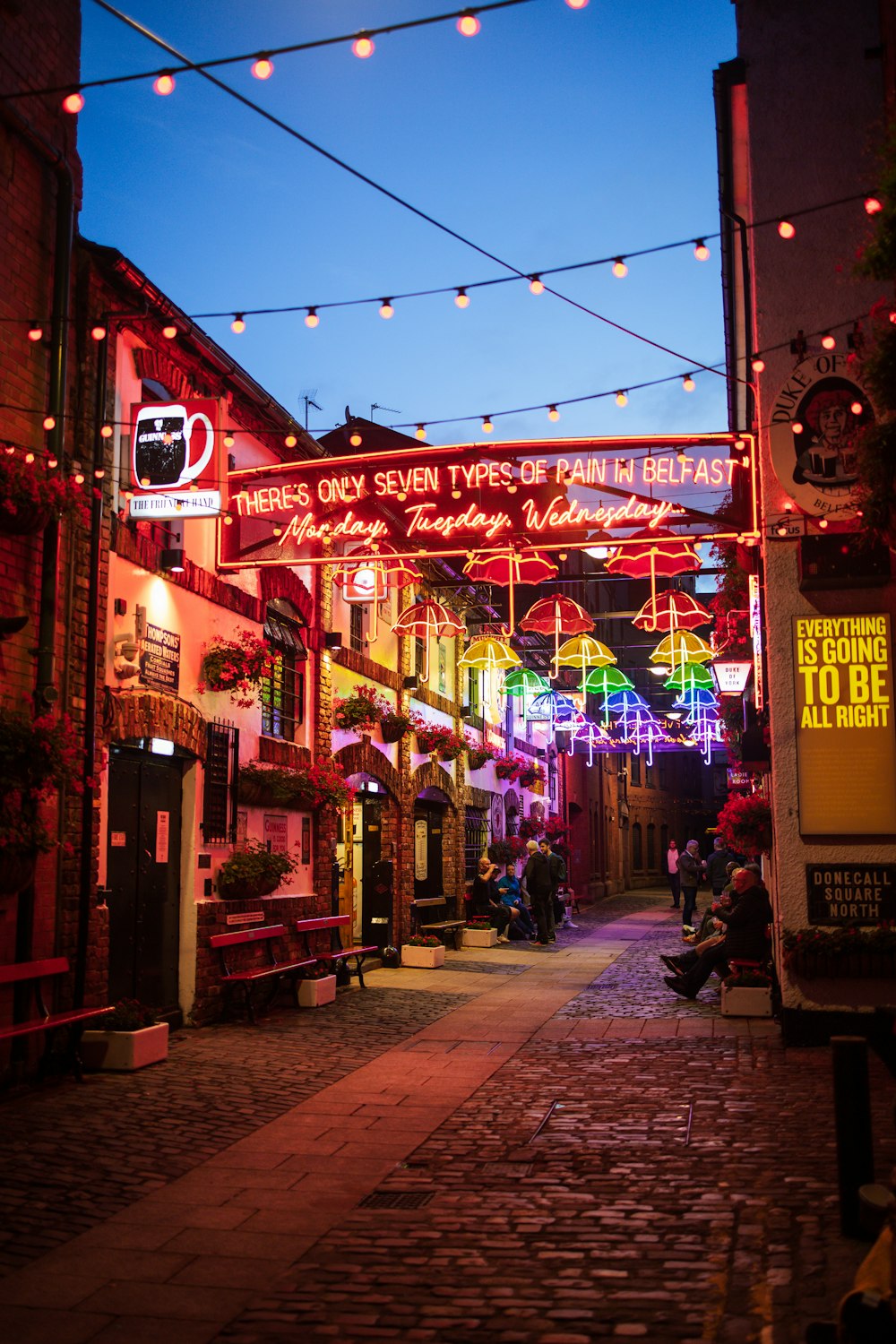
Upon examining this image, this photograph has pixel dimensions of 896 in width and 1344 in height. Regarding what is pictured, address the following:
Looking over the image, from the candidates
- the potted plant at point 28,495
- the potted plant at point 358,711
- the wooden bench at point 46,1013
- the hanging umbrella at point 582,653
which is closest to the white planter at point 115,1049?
the wooden bench at point 46,1013

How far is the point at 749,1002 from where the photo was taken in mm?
11891

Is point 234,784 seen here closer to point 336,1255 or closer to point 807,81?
point 336,1255

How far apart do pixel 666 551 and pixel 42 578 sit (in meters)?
6.28

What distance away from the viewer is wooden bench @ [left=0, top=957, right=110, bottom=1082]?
8.64 metres

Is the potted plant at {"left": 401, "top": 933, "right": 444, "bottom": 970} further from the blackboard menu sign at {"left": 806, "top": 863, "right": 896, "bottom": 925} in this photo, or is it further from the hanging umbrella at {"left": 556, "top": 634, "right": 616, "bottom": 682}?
the blackboard menu sign at {"left": 806, "top": 863, "right": 896, "bottom": 925}

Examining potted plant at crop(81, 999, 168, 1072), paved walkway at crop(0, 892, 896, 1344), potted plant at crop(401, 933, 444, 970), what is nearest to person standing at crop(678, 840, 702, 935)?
potted plant at crop(401, 933, 444, 970)

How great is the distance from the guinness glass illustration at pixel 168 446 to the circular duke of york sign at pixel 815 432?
16.8ft

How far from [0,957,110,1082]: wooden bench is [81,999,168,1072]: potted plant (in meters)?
0.15

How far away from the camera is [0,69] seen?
9.35m

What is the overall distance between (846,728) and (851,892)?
1.44 m

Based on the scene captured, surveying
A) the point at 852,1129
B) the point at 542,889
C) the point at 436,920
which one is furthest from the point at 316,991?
the point at 542,889

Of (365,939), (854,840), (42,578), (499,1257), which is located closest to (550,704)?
(365,939)

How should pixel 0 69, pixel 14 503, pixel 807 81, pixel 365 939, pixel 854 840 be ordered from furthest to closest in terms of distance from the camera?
pixel 365 939, pixel 807 81, pixel 854 840, pixel 0 69, pixel 14 503

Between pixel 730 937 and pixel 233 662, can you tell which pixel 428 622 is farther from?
pixel 730 937
